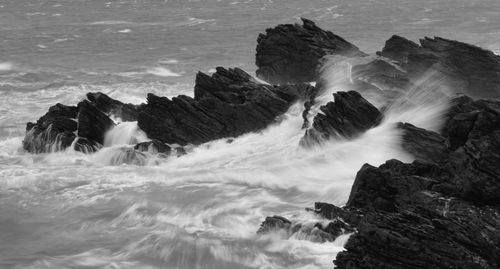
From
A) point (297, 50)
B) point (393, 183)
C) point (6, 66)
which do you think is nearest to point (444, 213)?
point (393, 183)

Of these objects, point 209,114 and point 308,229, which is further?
point 209,114

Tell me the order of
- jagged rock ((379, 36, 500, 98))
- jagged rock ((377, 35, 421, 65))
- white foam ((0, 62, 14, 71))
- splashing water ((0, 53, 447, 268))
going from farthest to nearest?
white foam ((0, 62, 14, 71)) < jagged rock ((377, 35, 421, 65)) < jagged rock ((379, 36, 500, 98)) < splashing water ((0, 53, 447, 268))

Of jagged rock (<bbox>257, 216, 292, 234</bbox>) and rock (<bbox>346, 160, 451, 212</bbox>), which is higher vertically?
rock (<bbox>346, 160, 451, 212</bbox>)

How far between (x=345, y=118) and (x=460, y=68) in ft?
22.0

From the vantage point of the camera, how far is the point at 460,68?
29.0 meters

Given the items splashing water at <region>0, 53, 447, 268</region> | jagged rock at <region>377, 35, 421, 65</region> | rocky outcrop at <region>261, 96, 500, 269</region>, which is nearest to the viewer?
rocky outcrop at <region>261, 96, 500, 269</region>

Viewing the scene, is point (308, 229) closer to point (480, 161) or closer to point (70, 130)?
point (480, 161)

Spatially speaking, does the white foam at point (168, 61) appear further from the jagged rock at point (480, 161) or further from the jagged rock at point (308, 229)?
the jagged rock at point (480, 161)

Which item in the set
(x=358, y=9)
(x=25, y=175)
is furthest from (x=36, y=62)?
(x=358, y=9)

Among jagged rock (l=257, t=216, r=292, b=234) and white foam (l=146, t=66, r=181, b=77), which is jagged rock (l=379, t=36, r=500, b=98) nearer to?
jagged rock (l=257, t=216, r=292, b=234)

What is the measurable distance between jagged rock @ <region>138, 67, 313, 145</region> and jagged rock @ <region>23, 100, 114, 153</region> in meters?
1.85

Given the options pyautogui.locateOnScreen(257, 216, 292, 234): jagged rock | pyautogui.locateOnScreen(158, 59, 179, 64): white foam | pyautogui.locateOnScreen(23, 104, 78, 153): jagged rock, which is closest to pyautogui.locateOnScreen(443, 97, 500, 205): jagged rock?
pyautogui.locateOnScreen(257, 216, 292, 234): jagged rock

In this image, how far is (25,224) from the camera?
2152 centimetres

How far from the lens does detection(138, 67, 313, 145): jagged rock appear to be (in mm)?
28719
